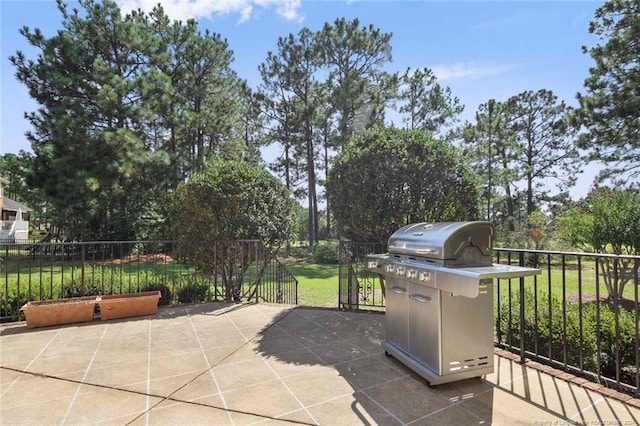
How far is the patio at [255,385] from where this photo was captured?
207cm

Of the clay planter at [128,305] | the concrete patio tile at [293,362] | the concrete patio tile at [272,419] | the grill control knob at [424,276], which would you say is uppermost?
the grill control knob at [424,276]

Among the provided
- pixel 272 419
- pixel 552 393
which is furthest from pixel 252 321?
pixel 552 393

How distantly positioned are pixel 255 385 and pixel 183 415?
542 mm

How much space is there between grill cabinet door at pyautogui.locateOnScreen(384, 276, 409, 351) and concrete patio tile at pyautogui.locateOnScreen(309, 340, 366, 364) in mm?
362

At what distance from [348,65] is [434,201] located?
16687 millimetres

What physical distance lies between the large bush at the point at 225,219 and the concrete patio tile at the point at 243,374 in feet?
9.18

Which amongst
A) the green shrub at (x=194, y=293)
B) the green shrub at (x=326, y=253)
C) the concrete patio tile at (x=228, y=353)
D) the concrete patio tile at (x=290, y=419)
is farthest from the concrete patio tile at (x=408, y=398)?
the green shrub at (x=326, y=253)

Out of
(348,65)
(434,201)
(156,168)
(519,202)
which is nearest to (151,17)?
(156,168)

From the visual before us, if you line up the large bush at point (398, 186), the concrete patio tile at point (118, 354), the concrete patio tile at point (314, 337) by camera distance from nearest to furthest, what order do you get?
the concrete patio tile at point (118, 354)
the concrete patio tile at point (314, 337)
the large bush at point (398, 186)

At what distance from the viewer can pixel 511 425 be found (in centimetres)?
195

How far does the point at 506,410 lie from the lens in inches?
83.0

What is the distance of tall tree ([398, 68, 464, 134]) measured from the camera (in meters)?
20.2

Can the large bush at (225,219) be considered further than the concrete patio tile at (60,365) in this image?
Yes

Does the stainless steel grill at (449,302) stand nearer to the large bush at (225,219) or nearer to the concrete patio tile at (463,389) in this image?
the concrete patio tile at (463,389)
